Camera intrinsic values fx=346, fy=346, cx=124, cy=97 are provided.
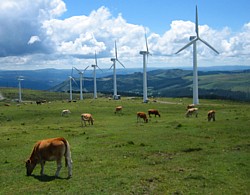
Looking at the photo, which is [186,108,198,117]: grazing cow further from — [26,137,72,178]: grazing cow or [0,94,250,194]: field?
[26,137,72,178]: grazing cow

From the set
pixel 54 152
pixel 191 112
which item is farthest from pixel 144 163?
pixel 191 112

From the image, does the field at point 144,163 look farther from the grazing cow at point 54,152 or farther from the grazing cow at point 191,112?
the grazing cow at point 191,112

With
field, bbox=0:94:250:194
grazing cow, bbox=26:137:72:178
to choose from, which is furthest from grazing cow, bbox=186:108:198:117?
grazing cow, bbox=26:137:72:178

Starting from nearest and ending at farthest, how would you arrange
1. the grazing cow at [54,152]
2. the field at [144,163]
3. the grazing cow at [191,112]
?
the field at [144,163] < the grazing cow at [54,152] < the grazing cow at [191,112]

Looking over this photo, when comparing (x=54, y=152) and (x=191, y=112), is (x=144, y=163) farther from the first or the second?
(x=191, y=112)

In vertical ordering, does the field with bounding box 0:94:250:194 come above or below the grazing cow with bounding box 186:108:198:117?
below

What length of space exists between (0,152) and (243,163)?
19.0 metres

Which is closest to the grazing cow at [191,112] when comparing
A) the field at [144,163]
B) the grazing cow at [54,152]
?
the field at [144,163]

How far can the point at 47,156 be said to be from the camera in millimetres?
18812

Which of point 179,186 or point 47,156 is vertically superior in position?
point 47,156

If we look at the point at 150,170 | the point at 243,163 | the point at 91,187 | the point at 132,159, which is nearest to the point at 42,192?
the point at 91,187

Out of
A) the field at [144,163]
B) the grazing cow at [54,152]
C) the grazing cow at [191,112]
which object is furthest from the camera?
the grazing cow at [191,112]

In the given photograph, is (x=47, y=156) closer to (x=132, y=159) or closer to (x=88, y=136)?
(x=132, y=159)

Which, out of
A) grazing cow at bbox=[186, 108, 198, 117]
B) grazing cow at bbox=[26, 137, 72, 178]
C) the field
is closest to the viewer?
the field
